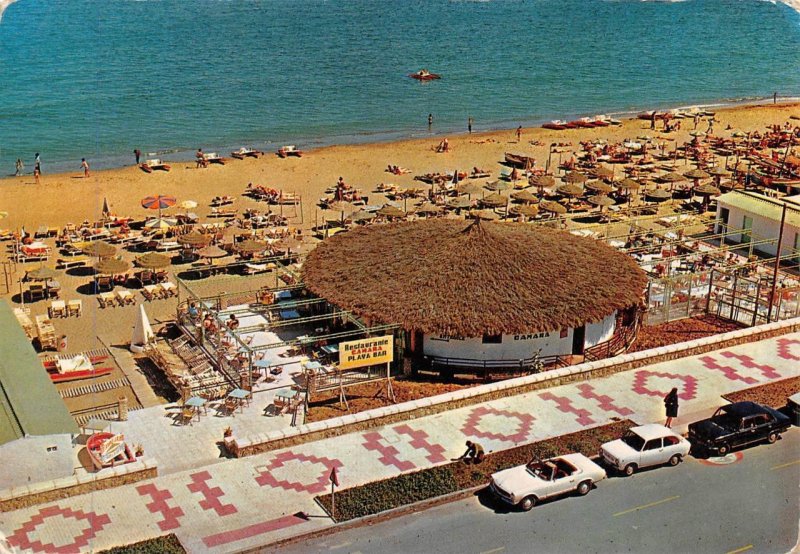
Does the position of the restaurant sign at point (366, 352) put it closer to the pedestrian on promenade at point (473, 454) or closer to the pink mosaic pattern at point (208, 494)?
the pedestrian on promenade at point (473, 454)

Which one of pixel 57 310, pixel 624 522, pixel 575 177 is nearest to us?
pixel 624 522

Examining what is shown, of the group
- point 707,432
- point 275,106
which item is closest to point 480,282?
point 707,432

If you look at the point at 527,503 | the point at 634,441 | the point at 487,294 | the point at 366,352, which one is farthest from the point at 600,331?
the point at 527,503

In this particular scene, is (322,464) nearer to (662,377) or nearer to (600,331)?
(600,331)

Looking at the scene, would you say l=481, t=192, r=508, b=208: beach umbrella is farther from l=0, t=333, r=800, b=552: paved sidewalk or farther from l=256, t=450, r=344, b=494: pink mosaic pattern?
l=256, t=450, r=344, b=494: pink mosaic pattern

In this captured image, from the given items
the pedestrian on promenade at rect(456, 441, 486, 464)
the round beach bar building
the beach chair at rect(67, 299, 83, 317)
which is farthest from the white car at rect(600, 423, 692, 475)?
the beach chair at rect(67, 299, 83, 317)

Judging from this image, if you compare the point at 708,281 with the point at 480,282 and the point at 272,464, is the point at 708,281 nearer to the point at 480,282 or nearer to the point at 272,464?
the point at 480,282
